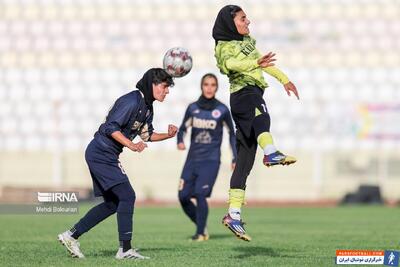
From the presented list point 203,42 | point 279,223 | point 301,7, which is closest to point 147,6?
point 203,42

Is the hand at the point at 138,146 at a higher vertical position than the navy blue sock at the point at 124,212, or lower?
higher

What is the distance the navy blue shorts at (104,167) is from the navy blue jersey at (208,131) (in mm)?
4094

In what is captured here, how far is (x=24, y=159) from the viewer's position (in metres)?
28.0

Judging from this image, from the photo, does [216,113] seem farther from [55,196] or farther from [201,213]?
[55,196]

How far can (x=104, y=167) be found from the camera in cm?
876

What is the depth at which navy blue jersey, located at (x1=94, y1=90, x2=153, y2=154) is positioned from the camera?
8602 mm

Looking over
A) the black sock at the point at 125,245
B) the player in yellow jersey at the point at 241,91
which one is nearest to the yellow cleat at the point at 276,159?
the player in yellow jersey at the point at 241,91

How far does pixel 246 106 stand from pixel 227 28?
749 mm

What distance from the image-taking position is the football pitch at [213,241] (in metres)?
8.63

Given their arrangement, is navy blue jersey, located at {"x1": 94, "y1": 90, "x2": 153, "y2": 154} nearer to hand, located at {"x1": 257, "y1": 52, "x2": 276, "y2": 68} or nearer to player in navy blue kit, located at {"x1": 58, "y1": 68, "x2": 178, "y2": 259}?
player in navy blue kit, located at {"x1": 58, "y1": 68, "x2": 178, "y2": 259}

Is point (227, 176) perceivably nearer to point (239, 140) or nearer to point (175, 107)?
point (175, 107)

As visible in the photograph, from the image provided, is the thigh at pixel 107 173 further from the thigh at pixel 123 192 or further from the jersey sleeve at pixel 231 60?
the jersey sleeve at pixel 231 60

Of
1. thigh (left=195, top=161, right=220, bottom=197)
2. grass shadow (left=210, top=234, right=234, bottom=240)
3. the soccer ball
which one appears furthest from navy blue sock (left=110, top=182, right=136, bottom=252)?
thigh (left=195, top=161, right=220, bottom=197)

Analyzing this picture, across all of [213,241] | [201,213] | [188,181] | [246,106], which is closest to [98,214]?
[246,106]
